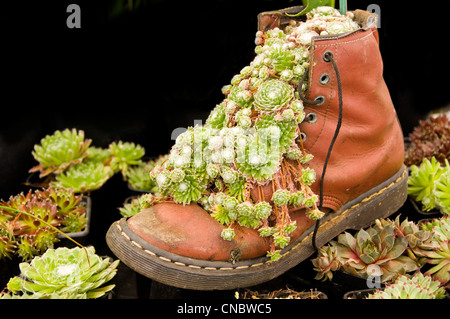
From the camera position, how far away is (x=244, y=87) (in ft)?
3.48

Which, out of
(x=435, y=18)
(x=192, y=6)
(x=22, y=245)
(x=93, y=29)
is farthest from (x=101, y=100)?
(x=435, y=18)

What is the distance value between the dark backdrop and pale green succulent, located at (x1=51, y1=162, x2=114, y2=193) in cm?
19

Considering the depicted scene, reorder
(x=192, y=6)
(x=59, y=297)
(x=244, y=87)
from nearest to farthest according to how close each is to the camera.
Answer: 1. (x=59, y=297)
2. (x=244, y=87)
3. (x=192, y=6)

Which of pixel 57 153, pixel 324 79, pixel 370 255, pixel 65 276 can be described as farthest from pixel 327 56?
pixel 57 153

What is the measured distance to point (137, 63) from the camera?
164 centimetres

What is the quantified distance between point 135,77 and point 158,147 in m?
0.29

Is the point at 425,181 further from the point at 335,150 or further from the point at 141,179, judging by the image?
the point at 141,179

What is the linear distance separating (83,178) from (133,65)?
419 mm

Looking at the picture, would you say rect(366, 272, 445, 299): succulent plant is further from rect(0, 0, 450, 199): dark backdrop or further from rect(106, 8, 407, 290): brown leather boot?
rect(0, 0, 450, 199): dark backdrop

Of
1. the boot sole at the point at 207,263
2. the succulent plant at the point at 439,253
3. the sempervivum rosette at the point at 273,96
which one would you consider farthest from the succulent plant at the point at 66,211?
the succulent plant at the point at 439,253

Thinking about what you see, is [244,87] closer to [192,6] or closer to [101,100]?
[192,6]

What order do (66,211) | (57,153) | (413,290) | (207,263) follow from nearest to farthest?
(413,290), (207,263), (66,211), (57,153)

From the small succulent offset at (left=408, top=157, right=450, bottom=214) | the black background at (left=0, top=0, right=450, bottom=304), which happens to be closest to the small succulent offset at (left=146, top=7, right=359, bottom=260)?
the small succulent offset at (left=408, top=157, right=450, bottom=214)

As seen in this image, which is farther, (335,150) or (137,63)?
(137,63)
